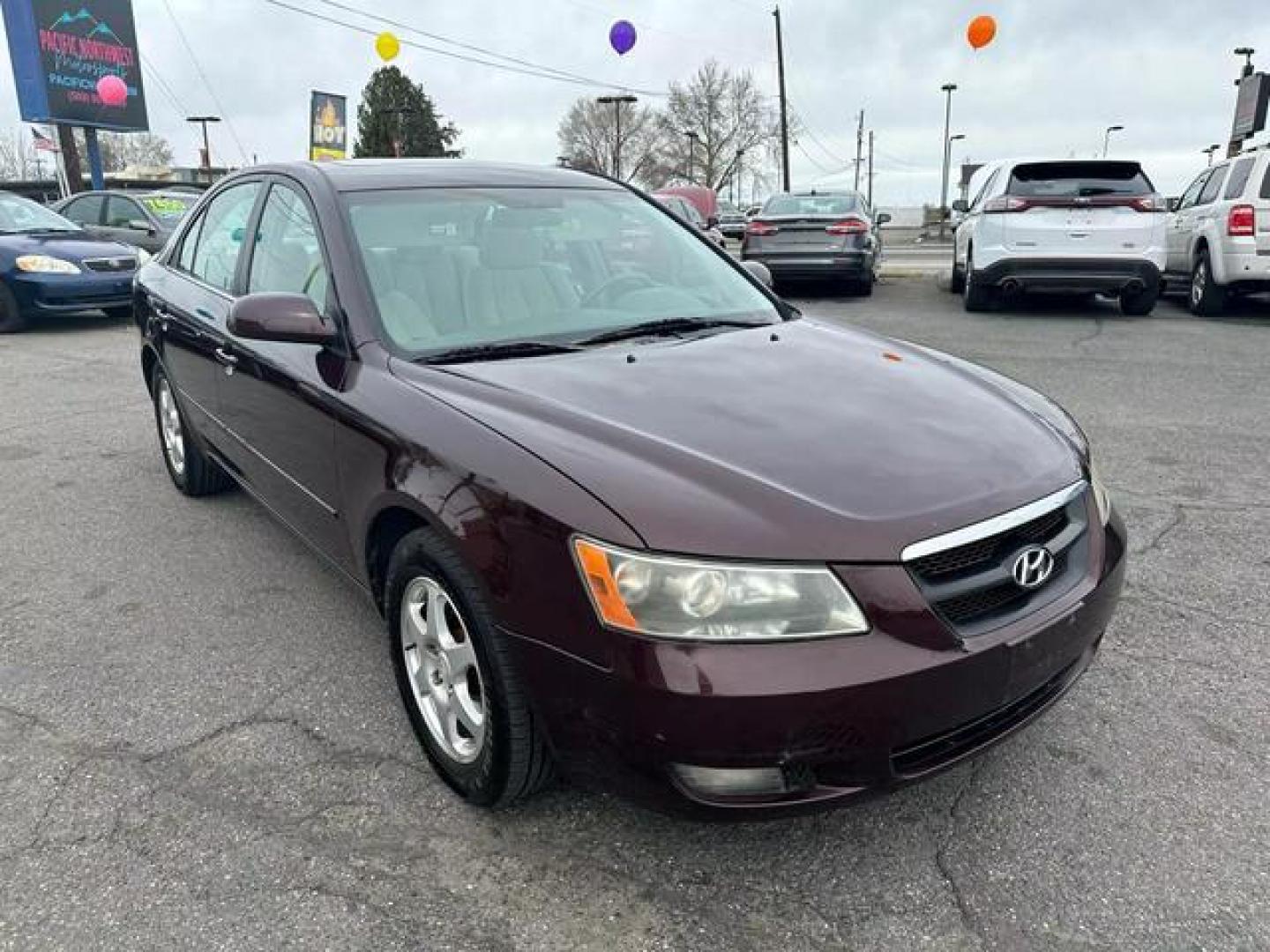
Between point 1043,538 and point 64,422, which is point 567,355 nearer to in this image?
point 1043,538

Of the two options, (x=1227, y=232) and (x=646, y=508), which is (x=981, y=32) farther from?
(x=646, y=508)

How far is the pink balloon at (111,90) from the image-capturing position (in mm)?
23094

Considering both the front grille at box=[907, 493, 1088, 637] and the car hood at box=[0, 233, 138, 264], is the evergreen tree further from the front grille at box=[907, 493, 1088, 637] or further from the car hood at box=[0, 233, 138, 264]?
the front grille at box=[907, 493, 1088, 637]

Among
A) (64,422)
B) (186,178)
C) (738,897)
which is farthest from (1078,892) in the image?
(186,178)

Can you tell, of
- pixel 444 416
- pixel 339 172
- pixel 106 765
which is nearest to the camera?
pixel 444 416

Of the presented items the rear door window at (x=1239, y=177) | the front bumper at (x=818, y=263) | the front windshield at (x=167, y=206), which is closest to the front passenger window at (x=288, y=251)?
the front bumper at (x=818, y=263)

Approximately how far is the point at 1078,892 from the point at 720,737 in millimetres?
923

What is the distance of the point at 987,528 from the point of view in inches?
77.6

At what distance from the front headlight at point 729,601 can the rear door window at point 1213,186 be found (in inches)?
436

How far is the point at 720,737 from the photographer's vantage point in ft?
5.87

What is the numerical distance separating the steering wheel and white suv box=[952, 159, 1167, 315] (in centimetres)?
797

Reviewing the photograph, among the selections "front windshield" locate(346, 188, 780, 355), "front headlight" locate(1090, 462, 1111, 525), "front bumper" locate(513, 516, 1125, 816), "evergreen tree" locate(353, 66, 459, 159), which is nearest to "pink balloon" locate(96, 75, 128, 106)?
"front windshield" locate(346, 188, 780, 355)

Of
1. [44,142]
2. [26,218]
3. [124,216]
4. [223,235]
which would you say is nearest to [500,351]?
[223,235]

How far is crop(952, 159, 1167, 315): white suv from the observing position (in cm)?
972
